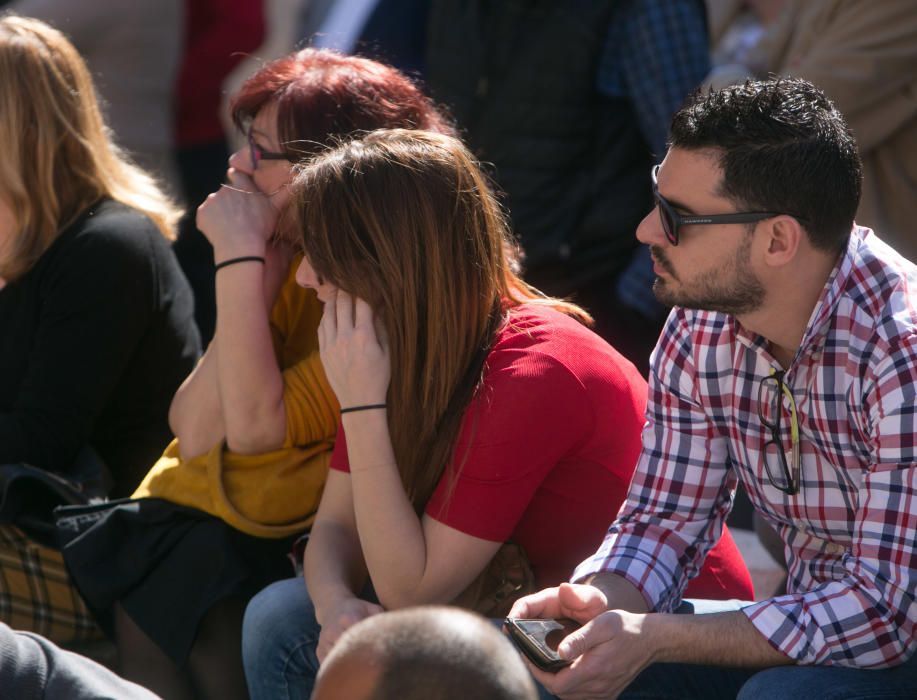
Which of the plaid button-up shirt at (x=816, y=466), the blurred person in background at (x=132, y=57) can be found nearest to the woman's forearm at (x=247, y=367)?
the plaid button-up shirt at (x=816, y=466)

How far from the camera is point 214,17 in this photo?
4938 millimetres

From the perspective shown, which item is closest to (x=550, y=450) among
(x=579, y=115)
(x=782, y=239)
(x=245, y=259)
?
(x=782, y=239)

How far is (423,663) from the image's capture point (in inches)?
53.4

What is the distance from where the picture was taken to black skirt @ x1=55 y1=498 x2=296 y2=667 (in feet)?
8.84

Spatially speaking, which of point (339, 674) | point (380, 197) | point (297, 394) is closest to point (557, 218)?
point (297, 394)

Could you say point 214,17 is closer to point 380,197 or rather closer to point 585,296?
point 585,296

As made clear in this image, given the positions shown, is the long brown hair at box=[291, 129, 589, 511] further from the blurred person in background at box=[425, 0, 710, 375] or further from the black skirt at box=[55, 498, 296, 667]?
the blurred person in background at box=[425, 0, 710, 375]

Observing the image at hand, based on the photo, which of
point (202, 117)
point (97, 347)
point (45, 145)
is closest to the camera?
point (97, 347)

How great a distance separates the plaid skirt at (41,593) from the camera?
9.29ft

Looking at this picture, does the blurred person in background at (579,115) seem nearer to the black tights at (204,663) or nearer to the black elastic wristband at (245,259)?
the black elastic wristband at (245,259)

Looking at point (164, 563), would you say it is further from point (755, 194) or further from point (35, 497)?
point (755, 194)

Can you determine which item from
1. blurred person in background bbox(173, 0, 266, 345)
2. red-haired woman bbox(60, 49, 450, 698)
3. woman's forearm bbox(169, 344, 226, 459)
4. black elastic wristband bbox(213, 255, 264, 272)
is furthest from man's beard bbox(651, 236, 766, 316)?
blurred person in background bbox(173, 0, 266, 345)

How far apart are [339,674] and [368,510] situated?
935 mm

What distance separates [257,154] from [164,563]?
36.8 inches
